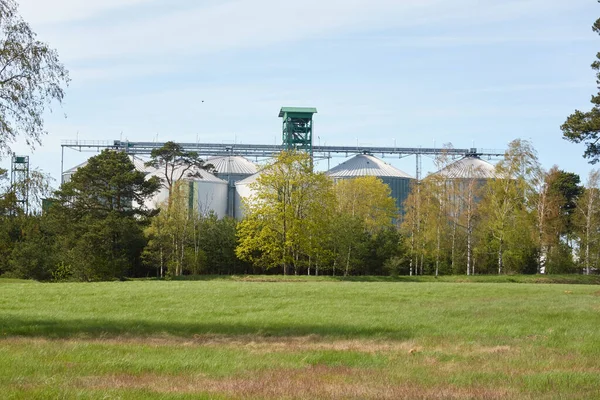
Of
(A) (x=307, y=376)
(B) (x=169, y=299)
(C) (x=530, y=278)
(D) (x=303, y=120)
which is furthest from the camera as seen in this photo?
(D) (x=303, y=120)

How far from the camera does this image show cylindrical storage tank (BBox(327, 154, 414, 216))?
104312 mm

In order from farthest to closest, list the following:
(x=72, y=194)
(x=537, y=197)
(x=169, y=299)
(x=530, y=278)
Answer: (x=537, y=197), (x=72, y=194), (x=530, y=278), (x=169, y=299)

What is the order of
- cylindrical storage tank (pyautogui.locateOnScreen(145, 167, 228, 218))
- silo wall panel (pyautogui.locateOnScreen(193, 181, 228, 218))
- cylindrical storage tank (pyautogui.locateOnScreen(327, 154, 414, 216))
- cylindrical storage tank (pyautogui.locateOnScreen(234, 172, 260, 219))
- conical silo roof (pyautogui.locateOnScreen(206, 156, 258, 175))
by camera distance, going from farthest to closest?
conical silo roof (pyautogui.locateOnScreen(206, 156, 258, 175)) < cylindrical storage tank (pyautogui.locateOnScreen(327, 154, 414, 216)) < cylindrical storage tank (pyautogui.locateOnScreen(234, 172, 260, 219)) < silo wall panel (pyautogui.locateOnScreen(193, 181, 228, 218)) < cylindrical storage tank (pyautogui.locateOnScreen(145, 167, 228, 218))

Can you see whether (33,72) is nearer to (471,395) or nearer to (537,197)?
(471,395)

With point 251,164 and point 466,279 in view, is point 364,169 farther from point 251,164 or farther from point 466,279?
point 466,279

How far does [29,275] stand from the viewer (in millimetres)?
71125

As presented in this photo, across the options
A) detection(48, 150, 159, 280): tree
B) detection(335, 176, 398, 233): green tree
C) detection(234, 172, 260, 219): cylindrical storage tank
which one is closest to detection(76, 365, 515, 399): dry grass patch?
detection(48, 150, 159, 280): tree

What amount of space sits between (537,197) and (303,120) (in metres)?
39.3

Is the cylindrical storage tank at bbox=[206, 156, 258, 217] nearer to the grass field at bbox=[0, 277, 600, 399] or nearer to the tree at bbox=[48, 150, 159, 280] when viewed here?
the tree at bbox=[48, 150, 159, 280]

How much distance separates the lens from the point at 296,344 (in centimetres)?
2059

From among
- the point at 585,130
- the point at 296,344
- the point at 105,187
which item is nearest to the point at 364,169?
the point at 105,187

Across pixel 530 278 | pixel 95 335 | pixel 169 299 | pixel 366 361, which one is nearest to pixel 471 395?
pixel 366 361

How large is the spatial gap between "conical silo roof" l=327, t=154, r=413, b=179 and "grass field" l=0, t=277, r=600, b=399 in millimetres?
66172

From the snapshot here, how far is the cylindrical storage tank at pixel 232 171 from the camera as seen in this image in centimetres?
10431
